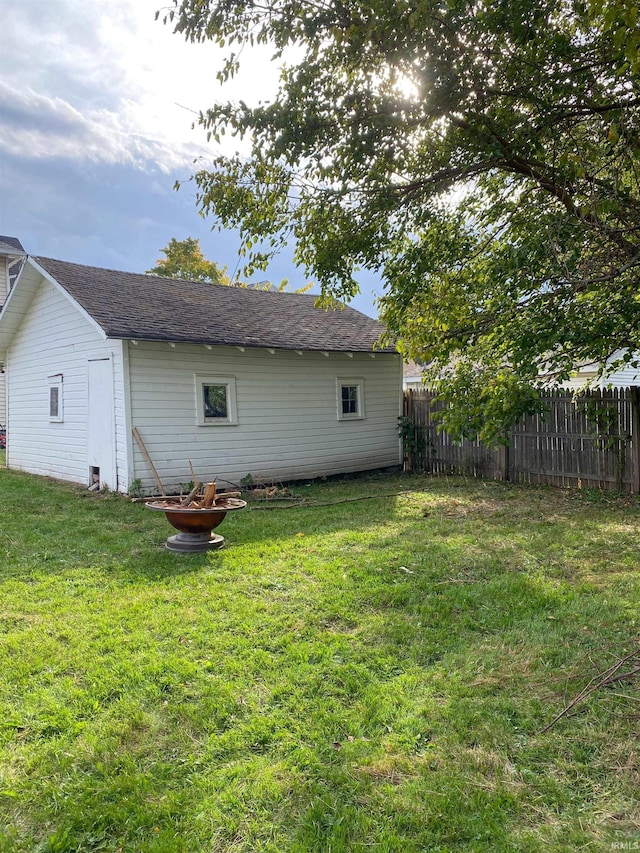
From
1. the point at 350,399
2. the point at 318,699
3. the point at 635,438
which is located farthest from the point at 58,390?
the point at 635,438

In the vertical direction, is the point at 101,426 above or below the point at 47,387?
below

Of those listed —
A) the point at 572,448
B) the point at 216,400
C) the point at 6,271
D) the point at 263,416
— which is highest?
the point at 6,271

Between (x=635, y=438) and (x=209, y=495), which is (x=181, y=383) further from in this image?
(x=635, y=438)

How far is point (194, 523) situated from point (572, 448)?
7355 mm

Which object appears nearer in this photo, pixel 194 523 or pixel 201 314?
pixel 194 523

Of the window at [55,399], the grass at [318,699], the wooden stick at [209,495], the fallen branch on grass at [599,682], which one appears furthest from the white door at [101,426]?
the fallen branch on grass at [599,682]

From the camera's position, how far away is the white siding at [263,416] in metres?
9.35

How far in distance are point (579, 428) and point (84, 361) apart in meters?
9.88

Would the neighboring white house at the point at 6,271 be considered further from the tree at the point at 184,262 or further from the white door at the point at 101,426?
the white door at the point at 101,426

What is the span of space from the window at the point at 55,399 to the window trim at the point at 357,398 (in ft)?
20.9

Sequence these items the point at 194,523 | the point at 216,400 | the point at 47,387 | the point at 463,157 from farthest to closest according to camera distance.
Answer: the point at 47,387 < the point at 216,400 < the point at 194,523 < the point at 463,157

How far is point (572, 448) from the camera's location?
9531mm

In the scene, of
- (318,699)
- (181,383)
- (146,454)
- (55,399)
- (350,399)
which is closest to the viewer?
(318,699)

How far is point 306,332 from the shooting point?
39.6 ft
